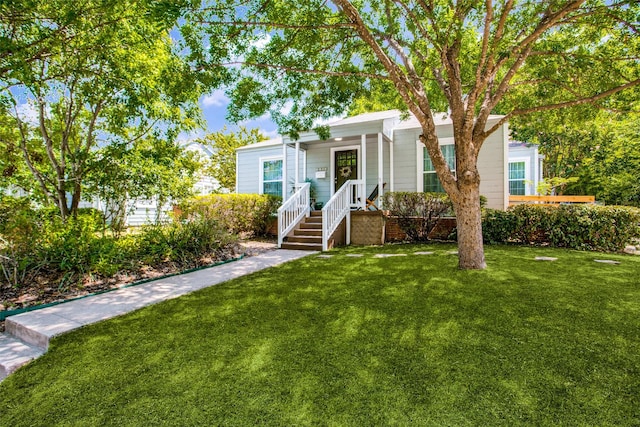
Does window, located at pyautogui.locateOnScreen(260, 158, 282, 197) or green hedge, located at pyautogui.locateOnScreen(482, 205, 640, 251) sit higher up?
window, located at pyautogui.locateOnScreen(260, 158, 282, 197)

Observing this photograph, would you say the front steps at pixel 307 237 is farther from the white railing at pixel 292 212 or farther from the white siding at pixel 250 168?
the white siding at pixel 250 168

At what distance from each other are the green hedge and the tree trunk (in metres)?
3.54

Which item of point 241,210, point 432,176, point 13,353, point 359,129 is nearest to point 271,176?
point 241,210

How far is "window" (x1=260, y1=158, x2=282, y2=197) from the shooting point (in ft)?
41.4

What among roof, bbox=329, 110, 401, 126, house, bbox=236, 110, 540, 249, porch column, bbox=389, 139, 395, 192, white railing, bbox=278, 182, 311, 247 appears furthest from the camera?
porch column, bbox=389, 139, 395, 192

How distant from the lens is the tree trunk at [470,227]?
189 inches

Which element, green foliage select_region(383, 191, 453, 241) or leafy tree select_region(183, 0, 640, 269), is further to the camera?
green foliage select_region(383, 191, 453, 241)

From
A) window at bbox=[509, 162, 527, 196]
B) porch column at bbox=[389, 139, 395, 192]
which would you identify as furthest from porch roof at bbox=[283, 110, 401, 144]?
window at bbox=[509, 162, 527, 196]

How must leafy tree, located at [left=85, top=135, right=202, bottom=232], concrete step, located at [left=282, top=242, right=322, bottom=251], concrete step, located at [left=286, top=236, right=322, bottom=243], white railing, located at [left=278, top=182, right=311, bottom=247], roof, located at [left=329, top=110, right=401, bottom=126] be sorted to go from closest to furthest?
leafy tree, located at [left=85, top=135, right=202, bottom=232] → concrete step, located at [left=282, top=242, right=322, bottom=251] → concrete step, located at [left=286, top=236, right=322, bottom=243] → white railing, located at [left=278, top=182, right=311, bottom=247] → roof, located at [left=329, top=110, right=401, bottom=126]

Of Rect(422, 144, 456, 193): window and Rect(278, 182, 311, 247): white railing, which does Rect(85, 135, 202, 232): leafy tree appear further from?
Rect(422, 144, 456, 193): window

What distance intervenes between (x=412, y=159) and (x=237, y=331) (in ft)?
28.1

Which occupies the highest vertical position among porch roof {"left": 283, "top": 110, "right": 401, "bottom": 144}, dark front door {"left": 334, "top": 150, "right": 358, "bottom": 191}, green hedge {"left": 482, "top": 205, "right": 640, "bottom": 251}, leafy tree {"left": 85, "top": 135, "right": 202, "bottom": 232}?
porch roof {"left": 283, "top": 110, "right": 401, "bottom": 144}

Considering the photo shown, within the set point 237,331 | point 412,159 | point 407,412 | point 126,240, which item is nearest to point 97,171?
point 126,240

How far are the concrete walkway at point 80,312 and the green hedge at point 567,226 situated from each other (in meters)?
6.21
